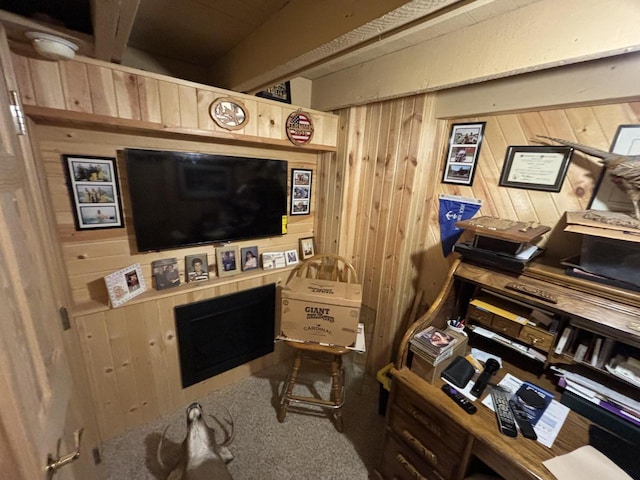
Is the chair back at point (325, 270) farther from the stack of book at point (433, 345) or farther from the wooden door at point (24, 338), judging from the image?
the wooden door at point (24, 338)

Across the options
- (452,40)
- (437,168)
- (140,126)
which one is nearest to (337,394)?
(437,168)

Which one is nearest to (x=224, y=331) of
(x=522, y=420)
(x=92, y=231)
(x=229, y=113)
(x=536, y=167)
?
(x=92, y=231)

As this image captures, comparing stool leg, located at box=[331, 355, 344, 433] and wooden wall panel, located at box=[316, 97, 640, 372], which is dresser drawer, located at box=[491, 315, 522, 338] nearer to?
wooden wall panel, located at box=[316, 97, 640, 372]

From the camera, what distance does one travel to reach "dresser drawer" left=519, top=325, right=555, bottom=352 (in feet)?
3.51

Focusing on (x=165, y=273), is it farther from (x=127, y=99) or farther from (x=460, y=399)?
(x=460, y=399)

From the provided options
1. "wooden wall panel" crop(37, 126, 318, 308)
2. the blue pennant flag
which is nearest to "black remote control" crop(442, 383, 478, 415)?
the blue pennant flag

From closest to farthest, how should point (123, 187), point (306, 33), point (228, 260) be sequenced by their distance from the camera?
point (306, 33) → point (123, 187) → point (228, 260)

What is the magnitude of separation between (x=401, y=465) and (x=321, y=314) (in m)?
0.81

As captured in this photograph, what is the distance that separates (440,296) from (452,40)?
1161 mm

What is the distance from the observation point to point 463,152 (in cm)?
146

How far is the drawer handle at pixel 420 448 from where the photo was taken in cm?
110

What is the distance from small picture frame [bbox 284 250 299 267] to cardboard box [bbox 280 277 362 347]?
445 millimetres

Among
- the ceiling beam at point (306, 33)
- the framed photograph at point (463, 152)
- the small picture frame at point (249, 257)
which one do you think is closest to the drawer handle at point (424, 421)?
the framed photograph at point (463, 152)

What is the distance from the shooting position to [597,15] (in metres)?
0.81
